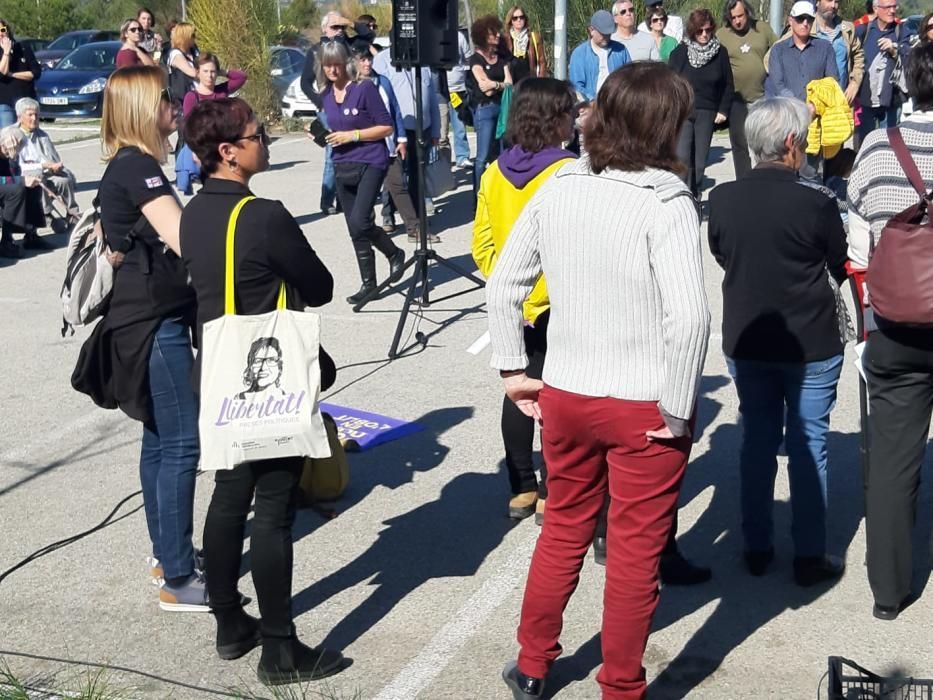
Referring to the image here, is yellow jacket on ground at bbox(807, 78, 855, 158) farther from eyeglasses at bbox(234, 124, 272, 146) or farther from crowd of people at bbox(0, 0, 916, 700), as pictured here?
eyeglasses at bbox(234, 124, 272, 146)

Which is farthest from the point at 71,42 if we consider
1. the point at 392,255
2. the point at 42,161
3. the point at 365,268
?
the point at 365,268

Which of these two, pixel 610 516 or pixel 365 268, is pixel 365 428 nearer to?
pixel 365 268

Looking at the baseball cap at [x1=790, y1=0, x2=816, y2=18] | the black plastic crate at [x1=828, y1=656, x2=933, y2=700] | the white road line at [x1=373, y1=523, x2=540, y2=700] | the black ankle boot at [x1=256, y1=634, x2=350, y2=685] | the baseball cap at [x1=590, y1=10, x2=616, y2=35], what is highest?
the baseball cap at [x1=790, y1=0, x2=816, y2=18]

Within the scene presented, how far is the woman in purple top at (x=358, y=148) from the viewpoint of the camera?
9.04 m

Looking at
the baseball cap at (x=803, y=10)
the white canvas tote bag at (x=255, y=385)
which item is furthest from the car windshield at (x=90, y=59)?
the white canvas tote bag at (x=255, y=385)

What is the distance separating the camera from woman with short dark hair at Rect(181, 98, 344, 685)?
3811 mm

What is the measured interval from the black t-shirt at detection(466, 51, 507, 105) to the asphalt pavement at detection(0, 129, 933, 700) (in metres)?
5.41

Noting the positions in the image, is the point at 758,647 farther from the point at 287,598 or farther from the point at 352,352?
the point at 352,352

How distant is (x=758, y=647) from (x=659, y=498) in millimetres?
1054

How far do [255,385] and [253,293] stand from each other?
278 mm

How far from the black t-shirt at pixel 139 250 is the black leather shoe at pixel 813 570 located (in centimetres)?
242

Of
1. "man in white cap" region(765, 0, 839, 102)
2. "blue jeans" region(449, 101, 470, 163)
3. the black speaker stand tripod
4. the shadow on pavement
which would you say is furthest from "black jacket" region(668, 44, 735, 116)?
the shadow on pavement

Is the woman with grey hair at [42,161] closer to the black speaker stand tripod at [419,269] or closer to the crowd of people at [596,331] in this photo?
the black speaker stand tripod at [419,269]

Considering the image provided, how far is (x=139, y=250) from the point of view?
4348 millimetres
